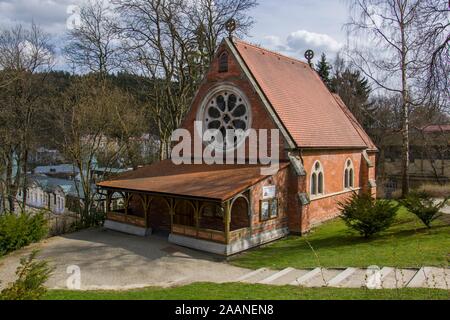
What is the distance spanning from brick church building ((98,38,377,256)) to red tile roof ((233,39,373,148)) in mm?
76

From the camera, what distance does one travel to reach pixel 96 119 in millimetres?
22047

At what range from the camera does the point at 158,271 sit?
12844 millimetres

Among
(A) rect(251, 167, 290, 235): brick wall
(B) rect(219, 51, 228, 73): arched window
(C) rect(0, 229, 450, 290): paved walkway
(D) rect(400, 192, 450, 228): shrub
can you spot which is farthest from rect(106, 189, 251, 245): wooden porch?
(B) rect(219, 51, 228, 73): arched window

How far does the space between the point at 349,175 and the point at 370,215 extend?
26.7ft

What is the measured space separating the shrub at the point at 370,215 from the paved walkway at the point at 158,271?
406cm

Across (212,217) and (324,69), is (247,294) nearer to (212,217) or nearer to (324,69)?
(212,217)

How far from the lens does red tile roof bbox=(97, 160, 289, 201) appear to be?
1479 centimetres

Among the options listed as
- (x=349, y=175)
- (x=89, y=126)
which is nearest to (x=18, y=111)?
(x=89, y=126)

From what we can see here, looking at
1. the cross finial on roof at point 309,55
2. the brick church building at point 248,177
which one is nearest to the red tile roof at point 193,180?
the brick church building at point 248,177

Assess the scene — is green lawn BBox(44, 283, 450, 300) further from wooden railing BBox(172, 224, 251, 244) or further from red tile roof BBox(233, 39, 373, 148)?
red tile roof BBox(233, 39, 373, 148)

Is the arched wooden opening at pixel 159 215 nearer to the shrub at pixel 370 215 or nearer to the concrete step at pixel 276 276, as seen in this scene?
→ the concrete step at pixel 276 276

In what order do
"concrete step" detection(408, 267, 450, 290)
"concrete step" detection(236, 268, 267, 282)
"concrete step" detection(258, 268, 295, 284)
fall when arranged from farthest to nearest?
"concrete step" detection(236, 268, 267, 282), "concrete step" detection(258, 268, 295, 284), "concrete step" detection(408, 267, 450, 290)

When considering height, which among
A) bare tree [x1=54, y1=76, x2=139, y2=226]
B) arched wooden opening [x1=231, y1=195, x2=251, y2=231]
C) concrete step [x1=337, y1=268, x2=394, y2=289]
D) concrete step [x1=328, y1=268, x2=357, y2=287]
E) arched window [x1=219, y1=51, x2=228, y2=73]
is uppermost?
arched window [x1=219, y1=51, x2=228, y2=73]
